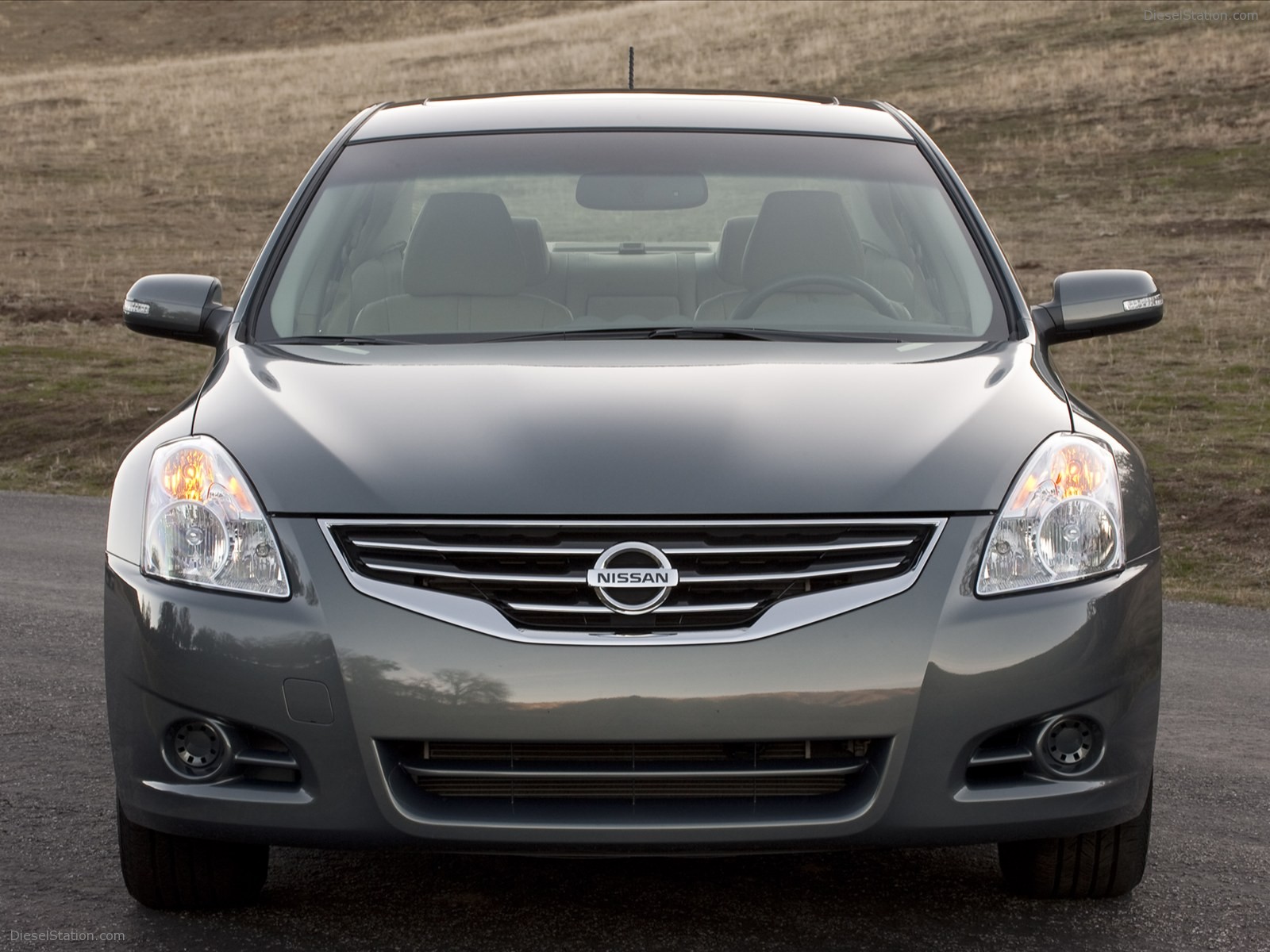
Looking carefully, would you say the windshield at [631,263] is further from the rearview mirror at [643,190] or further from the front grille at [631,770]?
the front grille at [631,770]

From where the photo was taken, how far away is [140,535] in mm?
3475

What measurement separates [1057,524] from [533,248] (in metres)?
1.96

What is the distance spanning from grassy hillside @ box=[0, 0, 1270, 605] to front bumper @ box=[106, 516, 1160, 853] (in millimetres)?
5144

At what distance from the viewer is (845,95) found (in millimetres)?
35188

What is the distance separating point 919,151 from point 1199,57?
3128 centimetres

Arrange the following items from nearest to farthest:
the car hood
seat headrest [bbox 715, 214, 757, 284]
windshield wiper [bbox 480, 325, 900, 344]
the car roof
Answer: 1. the car hood
2. windshield wiper [bbox 480, 325, 900, 344]
3. seat headrest [bbox 715, 214, 757, 284]
4. the car roof

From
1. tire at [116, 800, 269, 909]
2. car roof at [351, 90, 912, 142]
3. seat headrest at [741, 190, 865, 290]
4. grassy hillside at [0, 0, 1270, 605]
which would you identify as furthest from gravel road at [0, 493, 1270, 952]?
grassy hillside at [0, 0, 1270, 605]

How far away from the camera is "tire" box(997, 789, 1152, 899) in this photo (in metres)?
3.69

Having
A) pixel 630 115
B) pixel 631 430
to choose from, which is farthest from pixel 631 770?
pixel 630 115

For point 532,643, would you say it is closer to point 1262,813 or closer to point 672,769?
point 672,769

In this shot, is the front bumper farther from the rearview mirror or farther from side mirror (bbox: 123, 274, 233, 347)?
the rearview mirror

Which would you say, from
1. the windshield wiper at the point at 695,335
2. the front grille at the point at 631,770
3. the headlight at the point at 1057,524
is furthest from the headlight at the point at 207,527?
the headlight at the point at 1057,524

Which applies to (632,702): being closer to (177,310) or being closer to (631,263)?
(177,310)

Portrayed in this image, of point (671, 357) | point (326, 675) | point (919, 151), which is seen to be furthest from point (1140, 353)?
point (326, 675)
